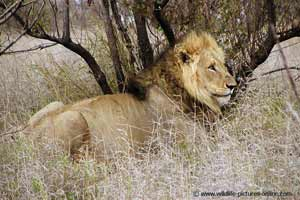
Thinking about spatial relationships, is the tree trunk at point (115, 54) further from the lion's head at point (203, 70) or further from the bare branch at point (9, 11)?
the bare branch at point (9, 11)

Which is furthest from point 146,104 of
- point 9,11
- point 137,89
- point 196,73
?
point 9,11

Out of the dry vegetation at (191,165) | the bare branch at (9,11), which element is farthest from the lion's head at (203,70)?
the bare branch at (9,11)

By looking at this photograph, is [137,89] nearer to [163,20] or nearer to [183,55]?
[183,55]

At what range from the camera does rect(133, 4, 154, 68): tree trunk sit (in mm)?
5375

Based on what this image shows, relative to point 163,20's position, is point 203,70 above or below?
Answer: below

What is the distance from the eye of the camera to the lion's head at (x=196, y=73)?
4.45 meters

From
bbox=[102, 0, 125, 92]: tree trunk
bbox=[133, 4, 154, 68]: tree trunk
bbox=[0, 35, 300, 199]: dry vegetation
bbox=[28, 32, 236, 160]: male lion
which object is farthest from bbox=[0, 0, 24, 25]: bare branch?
bbox=[102, 0, 125, 92]: tree trunk

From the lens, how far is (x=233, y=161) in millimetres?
3391

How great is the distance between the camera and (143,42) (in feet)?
17.9

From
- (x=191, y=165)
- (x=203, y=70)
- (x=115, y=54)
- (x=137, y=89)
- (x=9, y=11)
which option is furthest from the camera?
(x=115, y=54)

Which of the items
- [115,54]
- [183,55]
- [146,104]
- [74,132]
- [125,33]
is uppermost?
[125,33]

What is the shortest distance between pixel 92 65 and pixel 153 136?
62.0 inches

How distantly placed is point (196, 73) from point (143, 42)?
110 cm

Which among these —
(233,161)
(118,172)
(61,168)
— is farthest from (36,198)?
(233,161)
